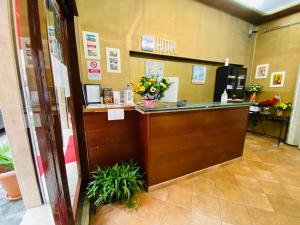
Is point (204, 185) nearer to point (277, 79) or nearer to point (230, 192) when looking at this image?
point (230, 192)

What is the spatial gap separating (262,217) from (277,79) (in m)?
3.70

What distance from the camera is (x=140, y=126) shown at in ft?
Result: 6.24

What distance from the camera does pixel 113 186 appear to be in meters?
1.60

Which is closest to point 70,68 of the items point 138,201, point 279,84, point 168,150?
point 168,150

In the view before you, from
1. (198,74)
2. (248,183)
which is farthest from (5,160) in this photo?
(198,74)

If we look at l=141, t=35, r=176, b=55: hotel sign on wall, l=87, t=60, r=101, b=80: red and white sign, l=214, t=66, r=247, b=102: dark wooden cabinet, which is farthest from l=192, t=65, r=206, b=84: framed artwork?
l=87, t=60, r=101, b=80: red and white sign

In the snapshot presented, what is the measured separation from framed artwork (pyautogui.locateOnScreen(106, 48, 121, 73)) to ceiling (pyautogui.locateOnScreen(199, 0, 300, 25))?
7.70 feet

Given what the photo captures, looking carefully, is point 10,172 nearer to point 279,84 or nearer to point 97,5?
point 97,5

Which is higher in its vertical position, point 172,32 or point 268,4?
point 268,4

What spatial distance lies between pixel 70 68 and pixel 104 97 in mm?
676

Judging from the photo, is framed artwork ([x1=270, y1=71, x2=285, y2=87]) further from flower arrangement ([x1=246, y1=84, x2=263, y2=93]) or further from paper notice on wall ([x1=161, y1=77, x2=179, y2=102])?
paper notice on wall ([x1=161, y1=77, x2=179, y2=102])

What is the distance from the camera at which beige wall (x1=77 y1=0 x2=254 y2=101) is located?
210cm

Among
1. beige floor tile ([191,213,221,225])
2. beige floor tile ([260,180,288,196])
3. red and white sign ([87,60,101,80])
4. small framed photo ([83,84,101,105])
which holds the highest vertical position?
red and white sign ([87,60,101,80])

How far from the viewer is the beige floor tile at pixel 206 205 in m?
1.54
